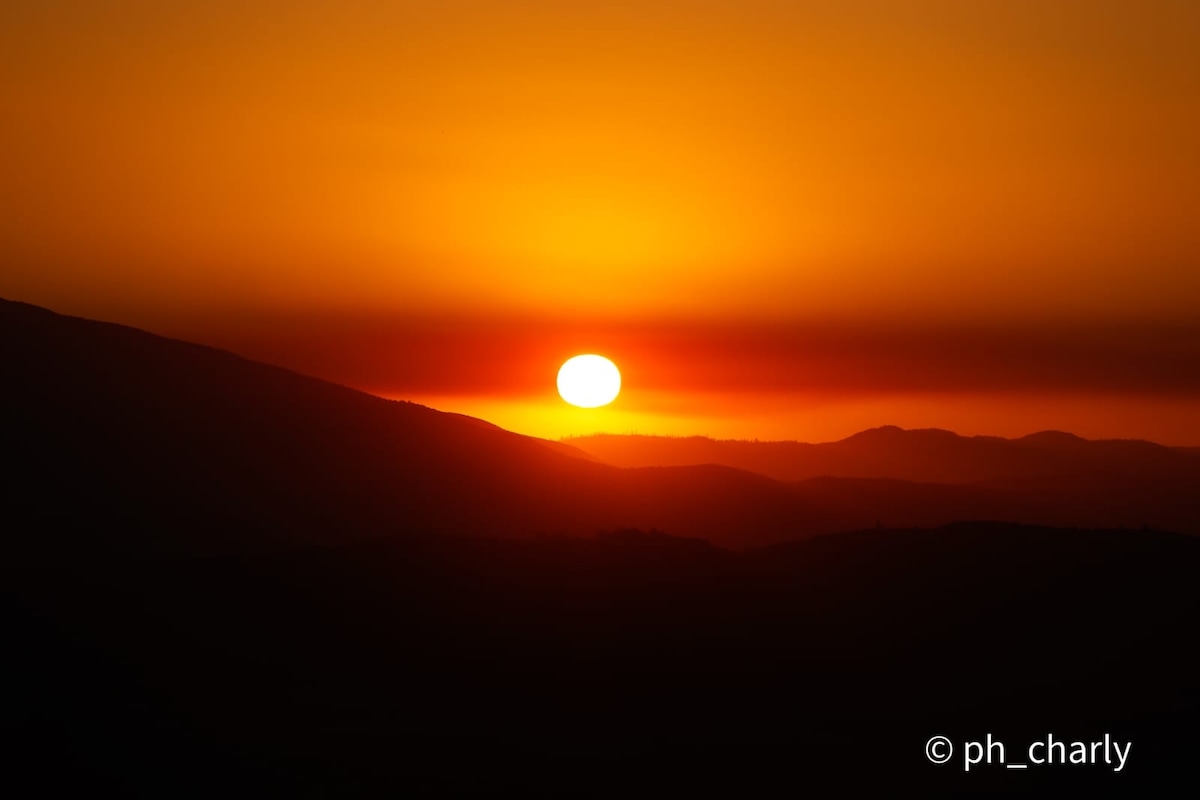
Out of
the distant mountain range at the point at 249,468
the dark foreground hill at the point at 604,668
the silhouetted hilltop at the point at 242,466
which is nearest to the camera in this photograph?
the dark foreground hill at the point at 604,668

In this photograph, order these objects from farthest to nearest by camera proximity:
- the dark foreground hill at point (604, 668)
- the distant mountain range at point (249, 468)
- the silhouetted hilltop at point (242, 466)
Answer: the silhouetted hilltop at point (242, 466) → the distant mountain range at point (249, 468) → the dark foreground hill at point (604, 668)

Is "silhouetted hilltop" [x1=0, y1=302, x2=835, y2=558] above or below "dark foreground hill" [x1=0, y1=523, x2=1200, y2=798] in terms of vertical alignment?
above

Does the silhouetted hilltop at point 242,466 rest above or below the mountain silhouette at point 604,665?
above

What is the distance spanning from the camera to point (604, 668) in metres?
41.0

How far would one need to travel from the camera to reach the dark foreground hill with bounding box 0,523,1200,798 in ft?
110

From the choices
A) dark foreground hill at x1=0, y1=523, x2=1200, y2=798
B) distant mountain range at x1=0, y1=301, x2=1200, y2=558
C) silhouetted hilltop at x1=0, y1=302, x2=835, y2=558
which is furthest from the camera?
silhouetted hilltop at x1=0, y1=302, x2=835, y2=558

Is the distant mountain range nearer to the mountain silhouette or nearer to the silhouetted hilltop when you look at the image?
the silhouetted hilltop

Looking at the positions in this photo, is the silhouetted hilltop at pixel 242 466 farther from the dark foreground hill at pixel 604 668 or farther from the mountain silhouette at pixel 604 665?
the mountain silhouette at pixel 604 665

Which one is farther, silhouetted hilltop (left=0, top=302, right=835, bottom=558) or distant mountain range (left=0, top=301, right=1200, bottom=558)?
silhouetted hilltop (left=0, top=302, right=835, bottom=558)

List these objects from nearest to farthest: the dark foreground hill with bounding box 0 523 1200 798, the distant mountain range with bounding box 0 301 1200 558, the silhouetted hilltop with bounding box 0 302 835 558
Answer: the dark foreground hill with bounding box 0 523 1200 798 → the distant mountain range with bounding box 0 301 1200 558 → the silhouetted hilltop with bounding box 0 302 835 558

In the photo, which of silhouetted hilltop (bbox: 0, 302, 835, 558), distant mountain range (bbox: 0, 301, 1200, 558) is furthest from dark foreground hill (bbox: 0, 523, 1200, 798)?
silhouetted hilltop (bbox: 0, 302, 835, 558)

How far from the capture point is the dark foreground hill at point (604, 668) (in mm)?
33625

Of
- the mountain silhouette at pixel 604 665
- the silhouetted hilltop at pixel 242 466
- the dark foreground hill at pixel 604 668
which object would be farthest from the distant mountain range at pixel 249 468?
the mountain silhouette at pixel 604 665

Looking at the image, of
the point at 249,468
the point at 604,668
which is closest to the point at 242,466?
the point at 249,468
